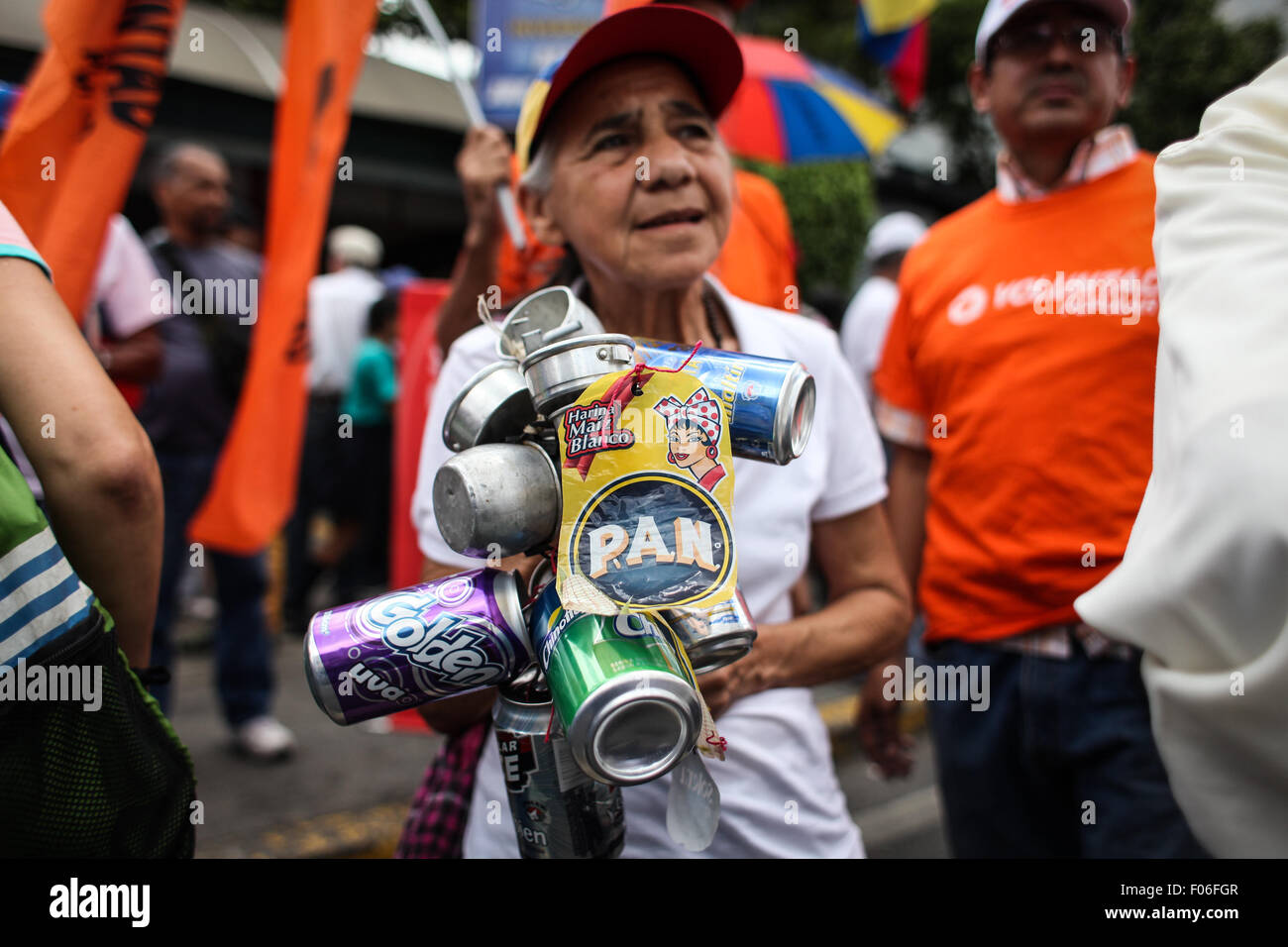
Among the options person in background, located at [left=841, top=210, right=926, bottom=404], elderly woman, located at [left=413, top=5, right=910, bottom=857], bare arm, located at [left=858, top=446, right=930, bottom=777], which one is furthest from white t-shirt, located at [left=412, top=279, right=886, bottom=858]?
person in background, located at [left=841, top=210, right=926, bottom=404]

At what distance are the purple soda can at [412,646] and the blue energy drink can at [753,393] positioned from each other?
0.93ft

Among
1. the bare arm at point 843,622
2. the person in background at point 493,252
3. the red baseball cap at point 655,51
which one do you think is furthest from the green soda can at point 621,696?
the person in background at point 493,252

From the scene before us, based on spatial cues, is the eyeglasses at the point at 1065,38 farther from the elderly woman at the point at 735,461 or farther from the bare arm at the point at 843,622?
the bare arm at the point at 843,622

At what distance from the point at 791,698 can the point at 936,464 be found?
887mm

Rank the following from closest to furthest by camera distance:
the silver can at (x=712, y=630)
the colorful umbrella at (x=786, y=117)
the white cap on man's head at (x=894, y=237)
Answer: the silver can at (x=712, y=630) → the colorful umbrella at (x=786, y=117) → the white cap on man's head at (x=894, y=237)

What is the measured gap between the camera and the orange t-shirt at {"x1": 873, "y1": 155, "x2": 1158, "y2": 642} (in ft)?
6.15

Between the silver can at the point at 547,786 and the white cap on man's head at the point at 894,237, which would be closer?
the silver can at the point at 547,786

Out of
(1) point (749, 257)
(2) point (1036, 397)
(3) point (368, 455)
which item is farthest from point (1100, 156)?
(3) point (368, 455)

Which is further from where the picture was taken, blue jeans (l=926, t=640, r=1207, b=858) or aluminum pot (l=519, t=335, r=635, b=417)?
blue jeans (l=926, t=640, r=1207, b=858)

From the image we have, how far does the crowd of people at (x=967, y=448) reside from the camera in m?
0.92

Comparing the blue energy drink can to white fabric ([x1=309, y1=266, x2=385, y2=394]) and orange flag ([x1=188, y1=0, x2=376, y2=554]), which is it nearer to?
orange flag ([x1=188, y1=0, x2=376, y2=554])

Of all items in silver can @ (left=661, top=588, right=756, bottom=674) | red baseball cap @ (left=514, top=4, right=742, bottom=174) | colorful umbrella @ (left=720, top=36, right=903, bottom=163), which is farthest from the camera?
colorful umbrella @ (left=720, top=36, right=903, bottom=163)

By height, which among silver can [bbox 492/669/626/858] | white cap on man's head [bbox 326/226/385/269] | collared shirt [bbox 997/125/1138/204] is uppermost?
white cap on man's head [bbox 326/226/385/269]

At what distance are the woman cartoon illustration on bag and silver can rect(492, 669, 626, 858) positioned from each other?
0.32m
